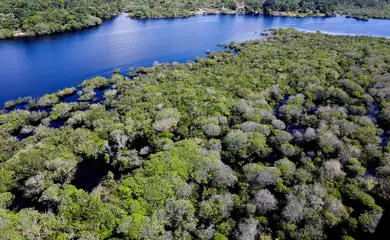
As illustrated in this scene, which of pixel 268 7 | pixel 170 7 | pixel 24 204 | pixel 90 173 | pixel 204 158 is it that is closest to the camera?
pixel 24 204

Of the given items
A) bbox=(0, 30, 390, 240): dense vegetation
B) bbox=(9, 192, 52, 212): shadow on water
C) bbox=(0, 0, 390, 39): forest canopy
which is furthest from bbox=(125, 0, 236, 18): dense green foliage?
bbox=(9, 192, 52, 212): shadow on water

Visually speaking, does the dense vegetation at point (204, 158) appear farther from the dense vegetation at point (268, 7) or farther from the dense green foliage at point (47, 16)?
the dense vegetation at point (268, 7)

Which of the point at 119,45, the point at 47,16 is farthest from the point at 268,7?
the point at 47,16

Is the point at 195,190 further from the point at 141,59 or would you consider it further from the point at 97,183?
the point at 141,59

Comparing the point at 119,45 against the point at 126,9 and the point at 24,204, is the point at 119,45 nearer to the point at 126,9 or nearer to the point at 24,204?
the point at 126,9

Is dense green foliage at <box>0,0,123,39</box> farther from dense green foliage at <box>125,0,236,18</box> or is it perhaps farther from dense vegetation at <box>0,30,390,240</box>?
dense vegetation at <box>0,30,390,240</box>

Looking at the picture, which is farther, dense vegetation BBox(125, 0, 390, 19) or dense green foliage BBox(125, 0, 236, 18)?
dense vegetation BBox(125, 0, 390, 19)
